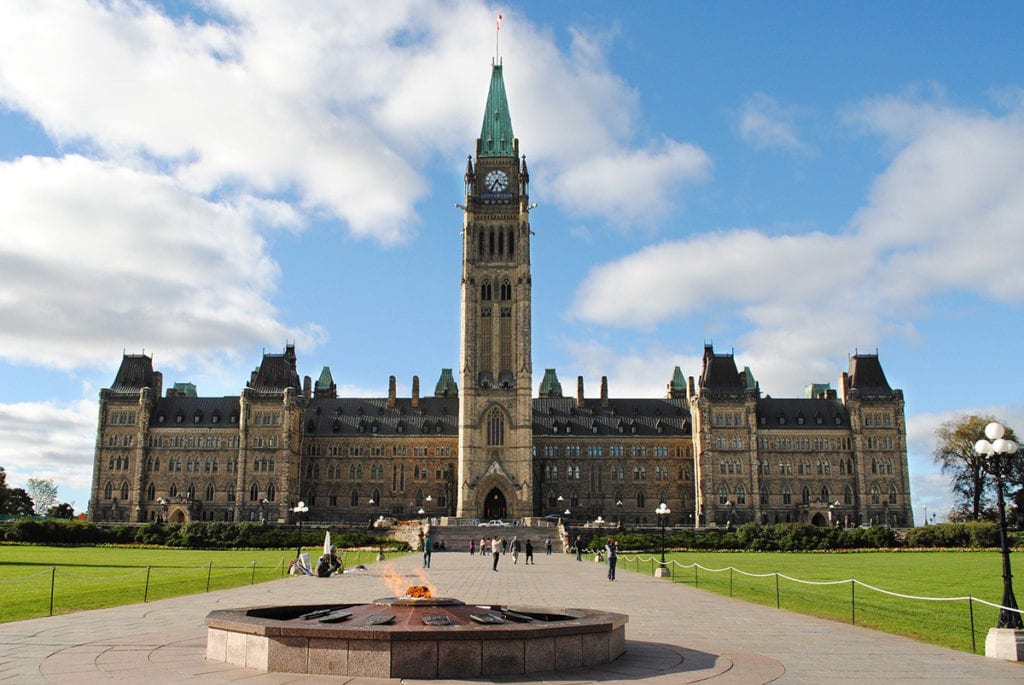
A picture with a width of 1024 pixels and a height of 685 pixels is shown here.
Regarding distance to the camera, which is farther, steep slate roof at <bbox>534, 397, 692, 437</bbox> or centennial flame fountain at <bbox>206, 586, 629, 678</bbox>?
steep slate roof at <bbox>534, 397, 692, 437</bbox>

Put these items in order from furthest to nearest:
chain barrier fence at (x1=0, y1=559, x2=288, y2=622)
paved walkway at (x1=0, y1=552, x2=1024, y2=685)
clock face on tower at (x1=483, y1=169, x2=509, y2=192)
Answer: clock face on tower at (x1=483, y1=169, x2=509, y2=192) < chain barrier fence at (x1=0, y1=559, x2=288, y2=622) < paved walkway at (x1=0, y1=552, x2=1024, y2=685)

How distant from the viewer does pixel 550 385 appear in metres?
123

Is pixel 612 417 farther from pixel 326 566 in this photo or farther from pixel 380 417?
pixel 326 566

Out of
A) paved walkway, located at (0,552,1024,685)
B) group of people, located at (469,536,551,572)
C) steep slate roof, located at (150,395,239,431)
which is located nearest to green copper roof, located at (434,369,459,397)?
steep slate roof, located at (150,395,239,431)

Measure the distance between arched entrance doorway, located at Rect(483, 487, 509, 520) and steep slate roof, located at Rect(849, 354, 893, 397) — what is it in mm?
41305

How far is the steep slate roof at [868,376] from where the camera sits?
10356 centimetres

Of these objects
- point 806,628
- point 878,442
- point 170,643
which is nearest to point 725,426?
point 878,442

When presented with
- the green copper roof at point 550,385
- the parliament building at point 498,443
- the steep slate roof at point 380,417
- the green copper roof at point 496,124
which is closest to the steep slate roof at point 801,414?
the parliament building at point 498,443

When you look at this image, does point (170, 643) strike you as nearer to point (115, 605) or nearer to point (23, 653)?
point (23, 653)

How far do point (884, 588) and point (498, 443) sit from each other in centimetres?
6735

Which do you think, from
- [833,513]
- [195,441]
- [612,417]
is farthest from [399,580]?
[612,417]

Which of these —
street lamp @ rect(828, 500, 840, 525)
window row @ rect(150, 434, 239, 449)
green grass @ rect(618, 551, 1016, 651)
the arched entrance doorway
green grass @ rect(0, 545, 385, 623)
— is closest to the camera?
green grass @ rect(618, 551, 1016, 651)

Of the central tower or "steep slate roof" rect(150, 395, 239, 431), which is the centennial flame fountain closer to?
the central tower

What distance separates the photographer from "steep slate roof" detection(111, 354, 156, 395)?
108m
